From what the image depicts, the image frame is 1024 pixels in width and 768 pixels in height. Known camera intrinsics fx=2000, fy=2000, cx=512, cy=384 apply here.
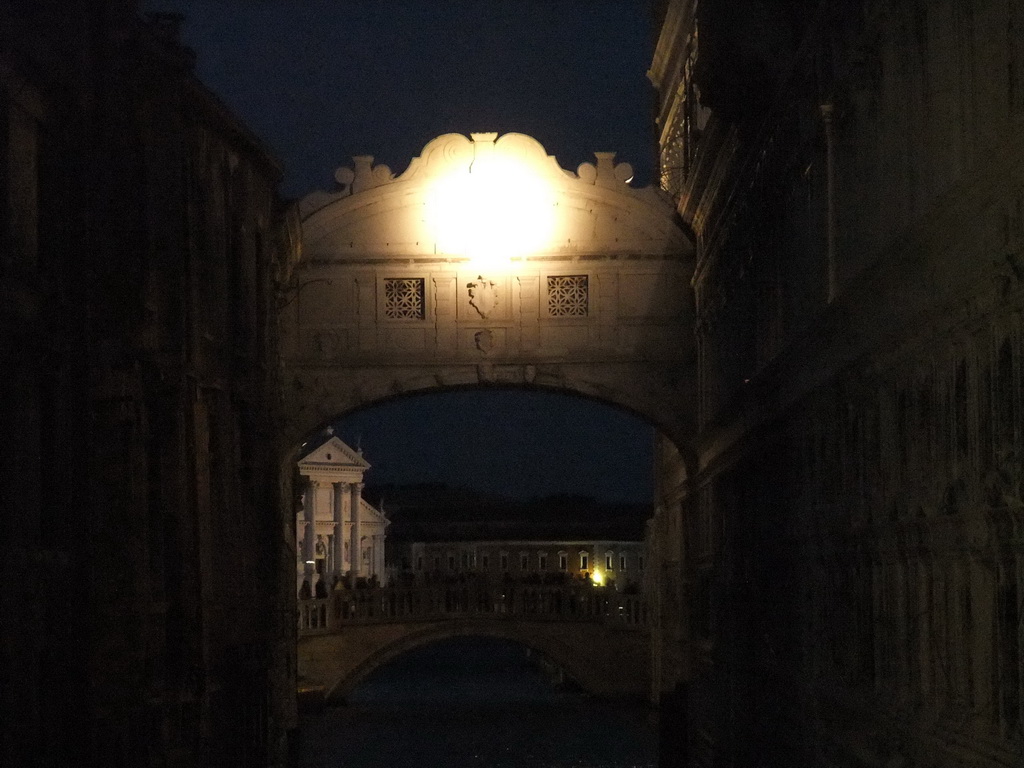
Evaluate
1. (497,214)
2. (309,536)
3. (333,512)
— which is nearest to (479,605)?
(497,214)

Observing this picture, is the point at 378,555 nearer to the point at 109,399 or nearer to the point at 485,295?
the point at 485,295

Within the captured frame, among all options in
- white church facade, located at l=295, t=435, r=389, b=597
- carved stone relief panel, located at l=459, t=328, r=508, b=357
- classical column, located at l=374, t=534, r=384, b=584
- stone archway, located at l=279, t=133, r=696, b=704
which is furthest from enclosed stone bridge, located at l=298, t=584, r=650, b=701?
classical column, located at l=374, t=534, r=384, b=584

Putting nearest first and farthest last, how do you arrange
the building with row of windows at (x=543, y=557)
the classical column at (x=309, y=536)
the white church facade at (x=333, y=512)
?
the classical column at (x=309, y=536) → the white church facade at (x=333, y=512) → the building with row of windows at (x=543, y=557)

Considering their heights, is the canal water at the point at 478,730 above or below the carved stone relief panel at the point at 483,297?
below

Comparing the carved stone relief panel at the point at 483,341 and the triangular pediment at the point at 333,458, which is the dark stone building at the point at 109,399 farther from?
the triangular pediment at the point at 333,458

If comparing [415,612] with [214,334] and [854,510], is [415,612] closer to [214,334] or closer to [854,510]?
[214,334]

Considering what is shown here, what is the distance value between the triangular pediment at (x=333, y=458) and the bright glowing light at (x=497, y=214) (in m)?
37.9

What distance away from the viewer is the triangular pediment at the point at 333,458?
59.6 meters

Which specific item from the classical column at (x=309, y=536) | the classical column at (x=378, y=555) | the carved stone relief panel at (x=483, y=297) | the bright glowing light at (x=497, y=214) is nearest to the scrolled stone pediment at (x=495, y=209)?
the bright glowing light at (x=497, y=214)

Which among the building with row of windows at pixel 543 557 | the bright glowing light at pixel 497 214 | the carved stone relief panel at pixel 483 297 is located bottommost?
the building with row of windows at pixel 543 557

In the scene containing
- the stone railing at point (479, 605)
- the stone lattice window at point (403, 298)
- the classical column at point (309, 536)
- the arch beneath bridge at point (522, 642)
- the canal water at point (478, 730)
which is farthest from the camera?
the classical column at point (309, 536)

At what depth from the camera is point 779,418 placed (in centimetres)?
1478

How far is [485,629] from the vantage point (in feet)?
117

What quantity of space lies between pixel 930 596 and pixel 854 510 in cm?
200
